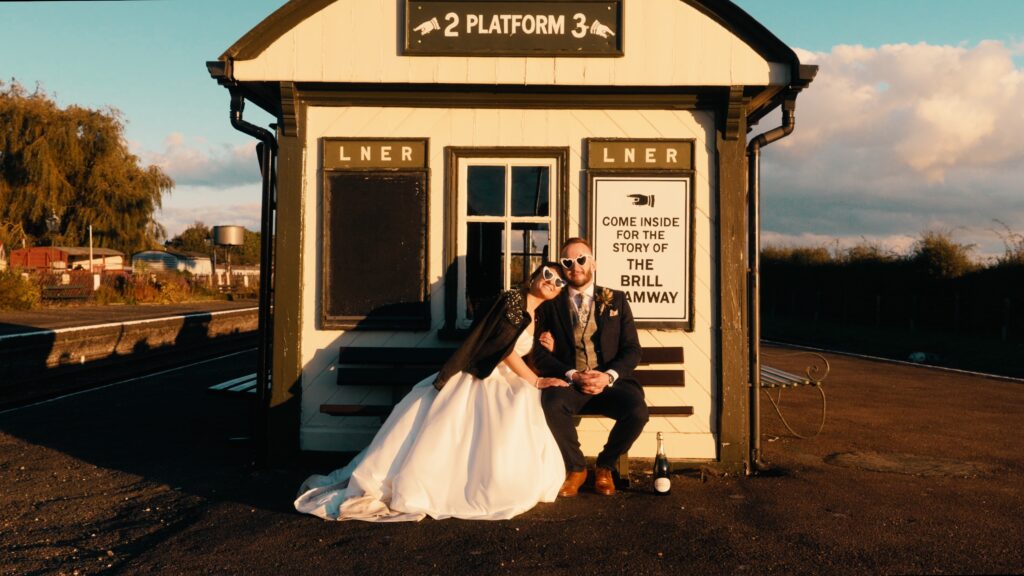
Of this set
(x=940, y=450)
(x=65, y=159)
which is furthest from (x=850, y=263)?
(x=65, y=159)

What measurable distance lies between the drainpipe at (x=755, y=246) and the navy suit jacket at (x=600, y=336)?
3.75 feet

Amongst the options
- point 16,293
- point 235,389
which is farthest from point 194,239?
point 235,389

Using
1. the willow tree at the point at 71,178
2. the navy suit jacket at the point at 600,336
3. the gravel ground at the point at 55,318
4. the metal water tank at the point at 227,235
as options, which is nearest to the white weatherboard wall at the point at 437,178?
the navy suit jacket at the point at 600,336

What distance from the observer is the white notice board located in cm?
688

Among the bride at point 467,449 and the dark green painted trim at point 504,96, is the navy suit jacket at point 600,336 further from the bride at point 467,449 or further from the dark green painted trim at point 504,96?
the dark green painted trim at point 504,96

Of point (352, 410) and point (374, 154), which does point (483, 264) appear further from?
point (352, 410)

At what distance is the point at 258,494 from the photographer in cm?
600

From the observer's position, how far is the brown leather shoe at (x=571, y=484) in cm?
591

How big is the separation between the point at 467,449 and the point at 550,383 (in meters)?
0.87

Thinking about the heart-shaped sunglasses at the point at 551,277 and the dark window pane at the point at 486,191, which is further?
the dark window pane at the point at 486,191

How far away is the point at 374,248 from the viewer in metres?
6.93

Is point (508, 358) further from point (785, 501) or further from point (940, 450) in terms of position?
point (940, 450)

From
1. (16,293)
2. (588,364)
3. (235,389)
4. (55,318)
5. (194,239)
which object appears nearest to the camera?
(588,364)

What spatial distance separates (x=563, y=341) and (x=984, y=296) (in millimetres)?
20846
